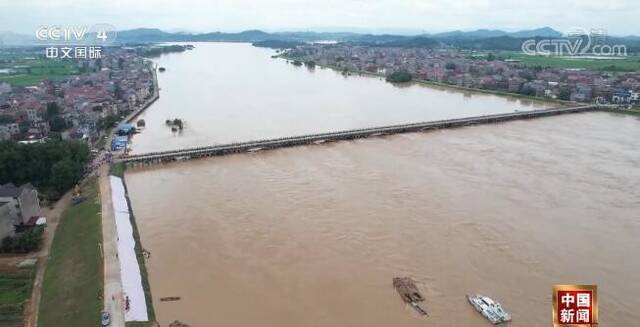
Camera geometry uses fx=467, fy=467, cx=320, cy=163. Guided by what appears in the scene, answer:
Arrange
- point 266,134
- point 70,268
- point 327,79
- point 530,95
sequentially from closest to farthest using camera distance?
point 70,268 → point 266,134 → point 530,95 → point 327,79

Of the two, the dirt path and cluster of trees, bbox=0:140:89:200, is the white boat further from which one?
cluster of trees, bbox=0:140:89:200

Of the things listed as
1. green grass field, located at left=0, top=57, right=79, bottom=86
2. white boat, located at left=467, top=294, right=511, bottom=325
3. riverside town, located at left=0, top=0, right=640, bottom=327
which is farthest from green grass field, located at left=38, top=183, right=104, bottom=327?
green grass field, located at left=0, top=57, right=79, bottom=86

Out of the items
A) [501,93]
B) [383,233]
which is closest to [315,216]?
[383,233]

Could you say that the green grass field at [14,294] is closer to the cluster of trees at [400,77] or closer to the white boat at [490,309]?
the white boat at [490,309]

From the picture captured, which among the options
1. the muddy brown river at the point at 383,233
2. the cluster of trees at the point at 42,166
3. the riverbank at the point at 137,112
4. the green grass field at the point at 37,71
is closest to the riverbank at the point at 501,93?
the muddy brown river at the point at 383,233

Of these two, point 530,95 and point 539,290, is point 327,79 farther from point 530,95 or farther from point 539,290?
point 539,290

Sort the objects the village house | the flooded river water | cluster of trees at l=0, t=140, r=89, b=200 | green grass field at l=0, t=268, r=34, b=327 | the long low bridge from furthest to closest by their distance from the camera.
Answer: the flooded river water < the long low bridge < cluster of trees at l=0, t=140, r=89, b=200 < the village house < green grass field at l=0, t=268, r=34, b=327

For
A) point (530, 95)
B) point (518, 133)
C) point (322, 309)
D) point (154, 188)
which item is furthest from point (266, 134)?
point (530, 95)
